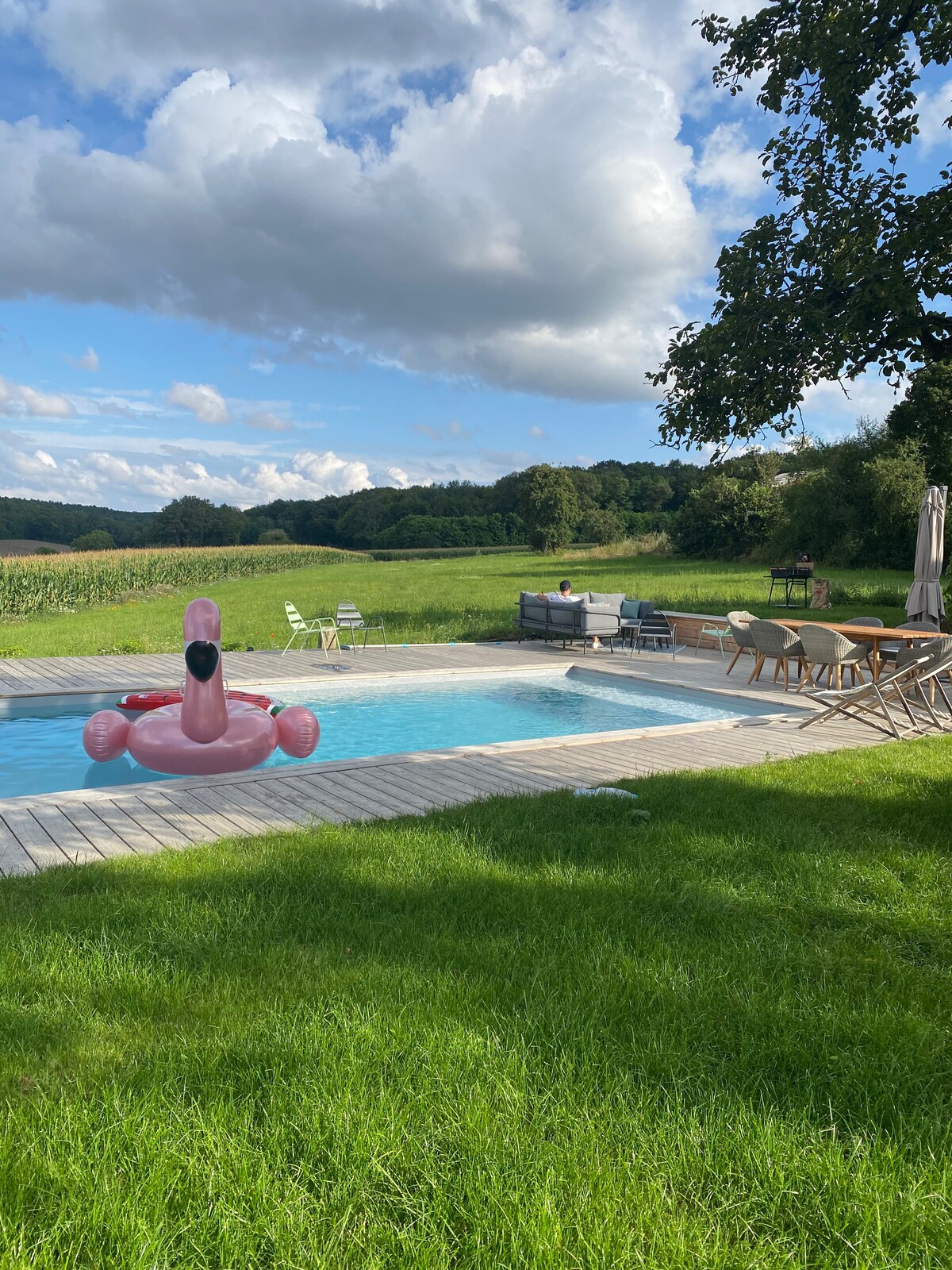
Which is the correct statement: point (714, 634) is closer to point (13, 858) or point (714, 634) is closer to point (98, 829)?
point (98, 829)

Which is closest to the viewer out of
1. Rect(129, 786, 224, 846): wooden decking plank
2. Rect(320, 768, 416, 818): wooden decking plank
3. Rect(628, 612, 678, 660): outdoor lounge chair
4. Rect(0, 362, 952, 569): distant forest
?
Rect(129, 786, 224, 846): wooden decking plank

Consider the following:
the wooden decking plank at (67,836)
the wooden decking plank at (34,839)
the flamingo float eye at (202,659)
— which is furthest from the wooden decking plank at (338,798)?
the wooden decking plank at (34,839)

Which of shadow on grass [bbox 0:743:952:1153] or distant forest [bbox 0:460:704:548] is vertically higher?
distant forest [bbox 0:460:704:548]

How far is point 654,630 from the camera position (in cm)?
1473

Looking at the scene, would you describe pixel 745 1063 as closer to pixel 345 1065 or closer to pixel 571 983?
pixel 571 983

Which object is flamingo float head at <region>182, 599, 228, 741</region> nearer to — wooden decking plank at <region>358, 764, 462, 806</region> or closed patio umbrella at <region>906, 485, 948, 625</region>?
wooden decking plank at <region>358, 764, 462, 806</region>

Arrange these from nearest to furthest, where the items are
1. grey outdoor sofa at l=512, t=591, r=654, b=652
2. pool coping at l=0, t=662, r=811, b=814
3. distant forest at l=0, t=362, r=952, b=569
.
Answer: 1. pool coping at l=0, t=662, r=811, b=814
2. grey outdoor sofa at l=512, t=591, r=654, b=652
3. distant forest at l=0, t=362, r=952, b=569

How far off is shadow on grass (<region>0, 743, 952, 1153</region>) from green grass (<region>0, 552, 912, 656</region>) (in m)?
11.1

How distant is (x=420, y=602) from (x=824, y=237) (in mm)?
14048

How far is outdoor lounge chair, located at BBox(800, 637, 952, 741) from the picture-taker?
7941 millimetres

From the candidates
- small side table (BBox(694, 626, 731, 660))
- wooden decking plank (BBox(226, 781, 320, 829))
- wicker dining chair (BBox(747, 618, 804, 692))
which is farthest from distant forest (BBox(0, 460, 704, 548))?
wooden decking plank (BBox(226, 781, 320, 829))

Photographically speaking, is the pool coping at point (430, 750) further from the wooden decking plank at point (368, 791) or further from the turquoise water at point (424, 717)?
the wooden decking plank at point (368, 791)

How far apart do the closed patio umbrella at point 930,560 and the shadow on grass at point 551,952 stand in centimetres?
876

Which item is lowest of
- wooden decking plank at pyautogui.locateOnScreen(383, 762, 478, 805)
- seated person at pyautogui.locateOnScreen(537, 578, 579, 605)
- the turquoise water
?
the turquoise water
